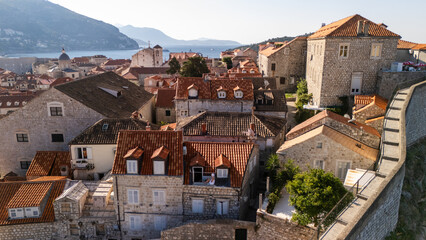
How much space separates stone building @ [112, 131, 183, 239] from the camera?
20.8 m

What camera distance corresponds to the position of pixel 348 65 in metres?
34.0

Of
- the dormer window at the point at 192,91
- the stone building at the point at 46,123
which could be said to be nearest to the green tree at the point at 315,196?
the dormer window at the point at 192,91

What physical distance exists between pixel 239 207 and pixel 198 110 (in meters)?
16.4

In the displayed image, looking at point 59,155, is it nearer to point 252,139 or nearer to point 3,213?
point 3,213

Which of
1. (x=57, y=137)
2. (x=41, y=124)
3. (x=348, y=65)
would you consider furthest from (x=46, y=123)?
(x=348, y=65)

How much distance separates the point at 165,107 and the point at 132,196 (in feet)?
79.8

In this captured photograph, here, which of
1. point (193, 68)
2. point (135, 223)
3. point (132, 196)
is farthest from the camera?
point (193, 68)

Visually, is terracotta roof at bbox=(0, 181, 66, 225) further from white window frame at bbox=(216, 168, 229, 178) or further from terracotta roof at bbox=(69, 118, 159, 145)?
white window frame at bbox=(216, 168, 229, 178)

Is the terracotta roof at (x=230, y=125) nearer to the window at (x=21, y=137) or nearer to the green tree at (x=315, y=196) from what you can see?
the green tree at (x=315, y=196)

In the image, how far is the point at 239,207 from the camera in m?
20.6

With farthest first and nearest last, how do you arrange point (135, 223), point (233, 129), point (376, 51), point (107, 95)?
1. point (107, 95)
2. point (376, 51)
3. point (233, 129)
4. point (135, 223)

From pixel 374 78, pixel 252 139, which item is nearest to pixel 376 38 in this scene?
pixel 374 78

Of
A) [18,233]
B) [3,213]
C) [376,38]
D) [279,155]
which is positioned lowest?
[18,233]

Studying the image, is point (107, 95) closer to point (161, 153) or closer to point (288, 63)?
point (161, 153)
